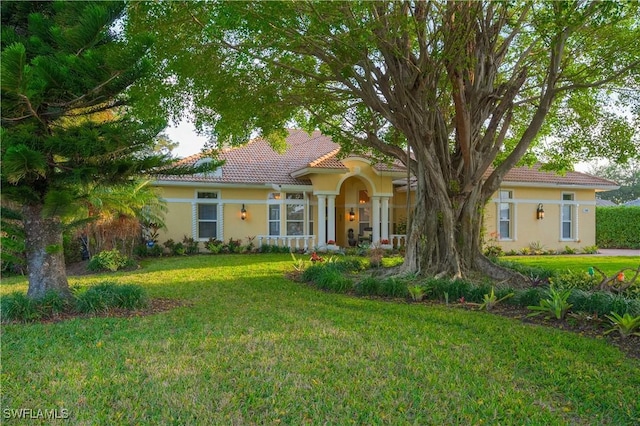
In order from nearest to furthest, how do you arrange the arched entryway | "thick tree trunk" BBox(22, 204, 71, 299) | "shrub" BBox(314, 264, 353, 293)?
"thick tree trunk" BBox(22, 204, 71, 299)
"shrub" BBox(314, 264, 353, 293)
the arched entryway

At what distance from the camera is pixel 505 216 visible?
1958 cm

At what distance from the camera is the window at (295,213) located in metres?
18.3

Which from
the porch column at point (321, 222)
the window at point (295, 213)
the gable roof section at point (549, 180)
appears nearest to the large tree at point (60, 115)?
the porch column at point (321, 222)

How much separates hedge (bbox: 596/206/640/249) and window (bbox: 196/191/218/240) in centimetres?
2090

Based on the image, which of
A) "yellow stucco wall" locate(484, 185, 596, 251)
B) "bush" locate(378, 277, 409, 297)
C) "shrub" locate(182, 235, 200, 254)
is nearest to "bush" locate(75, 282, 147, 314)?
"bush" locate(378, 277, 409, 297)

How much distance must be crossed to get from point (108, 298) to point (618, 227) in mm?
25730

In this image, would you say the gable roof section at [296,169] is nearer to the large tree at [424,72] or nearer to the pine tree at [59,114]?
the large tree at [424,72]

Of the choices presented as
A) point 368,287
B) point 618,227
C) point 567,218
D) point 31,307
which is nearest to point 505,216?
point 567,218

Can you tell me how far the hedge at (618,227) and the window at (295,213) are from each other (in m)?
17.2

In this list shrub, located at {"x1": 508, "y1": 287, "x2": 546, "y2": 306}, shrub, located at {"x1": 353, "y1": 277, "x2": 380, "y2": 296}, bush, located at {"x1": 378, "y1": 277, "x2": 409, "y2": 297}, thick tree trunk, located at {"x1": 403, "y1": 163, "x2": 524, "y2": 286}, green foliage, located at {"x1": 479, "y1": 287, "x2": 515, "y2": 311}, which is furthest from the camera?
thick tree trunk, located at {"x1": 403, "y1": 163, "x2": 524, "y2": 286}

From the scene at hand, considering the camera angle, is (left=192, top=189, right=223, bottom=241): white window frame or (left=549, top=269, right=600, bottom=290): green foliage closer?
(left=549, top=269, right=600, bottom=290): green foliage

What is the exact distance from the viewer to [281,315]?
20.9 ft

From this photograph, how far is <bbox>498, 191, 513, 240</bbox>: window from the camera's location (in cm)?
1939

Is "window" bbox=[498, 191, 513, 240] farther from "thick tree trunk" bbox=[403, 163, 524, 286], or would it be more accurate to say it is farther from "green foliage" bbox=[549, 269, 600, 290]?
"green foliage" bbox=[549, 269, 600, 290]
